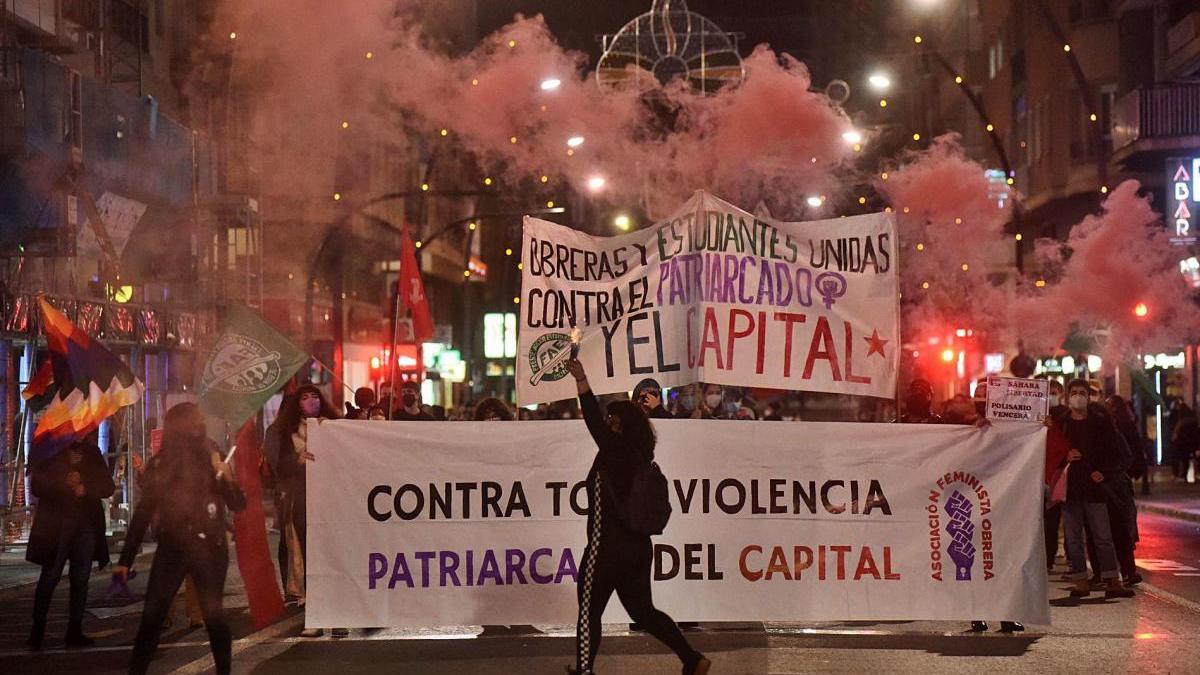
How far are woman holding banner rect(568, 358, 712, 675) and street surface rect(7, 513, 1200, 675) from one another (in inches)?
39.1

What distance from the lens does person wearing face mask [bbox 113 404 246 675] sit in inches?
340

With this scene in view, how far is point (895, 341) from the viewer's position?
11.5 metres

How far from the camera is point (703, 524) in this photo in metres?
10.9

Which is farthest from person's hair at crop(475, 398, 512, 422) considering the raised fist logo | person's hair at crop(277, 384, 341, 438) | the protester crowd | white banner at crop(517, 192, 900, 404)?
the raised fist logo

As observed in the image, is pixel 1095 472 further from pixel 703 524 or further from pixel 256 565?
pixel 256 565

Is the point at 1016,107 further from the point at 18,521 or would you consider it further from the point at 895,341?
the point at 895,341

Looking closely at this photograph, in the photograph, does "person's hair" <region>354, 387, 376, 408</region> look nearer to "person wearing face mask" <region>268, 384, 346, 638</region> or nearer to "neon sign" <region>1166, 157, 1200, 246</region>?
"person wearing face mask" <region>268, 384, 346, 638</region>

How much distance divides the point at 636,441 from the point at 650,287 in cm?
333

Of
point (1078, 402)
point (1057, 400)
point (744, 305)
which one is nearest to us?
point (744, 305)

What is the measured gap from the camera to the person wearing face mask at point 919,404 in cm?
1232

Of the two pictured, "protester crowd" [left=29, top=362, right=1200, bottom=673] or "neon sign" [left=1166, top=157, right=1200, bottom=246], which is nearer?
"protester crowd" [left=29, top=362, right=1200, bottom=673]

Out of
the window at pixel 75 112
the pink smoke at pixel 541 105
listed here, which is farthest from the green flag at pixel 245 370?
the pink smoke at pixel 541 105

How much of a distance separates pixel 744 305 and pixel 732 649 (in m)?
2.55

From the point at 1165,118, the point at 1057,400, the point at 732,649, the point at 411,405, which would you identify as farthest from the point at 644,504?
the point at 1165,118
